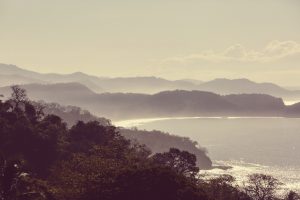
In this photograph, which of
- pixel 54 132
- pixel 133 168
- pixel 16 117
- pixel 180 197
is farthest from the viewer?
pixel 16 117

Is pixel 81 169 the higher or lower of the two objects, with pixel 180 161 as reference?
higher

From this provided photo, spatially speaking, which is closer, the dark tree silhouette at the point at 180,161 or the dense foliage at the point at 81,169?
the dense foliage at the point at 81,169

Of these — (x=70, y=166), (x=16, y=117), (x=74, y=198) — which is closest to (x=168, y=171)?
(x=74, y=198)

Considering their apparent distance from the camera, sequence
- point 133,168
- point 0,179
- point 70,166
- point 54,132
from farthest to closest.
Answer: point 54,132, point 70,166, point 133,168, point 0,179

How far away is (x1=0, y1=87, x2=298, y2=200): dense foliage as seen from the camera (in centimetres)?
5566

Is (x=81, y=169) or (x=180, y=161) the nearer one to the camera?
(x=81, y=169)

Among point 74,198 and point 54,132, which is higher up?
point 54,132

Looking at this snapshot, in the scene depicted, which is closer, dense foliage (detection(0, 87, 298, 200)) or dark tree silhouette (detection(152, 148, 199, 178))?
dense foliage (detection(0, 87, 298, 200))

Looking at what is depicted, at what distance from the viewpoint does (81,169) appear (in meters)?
69.9

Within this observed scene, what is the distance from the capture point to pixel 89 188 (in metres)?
58.8

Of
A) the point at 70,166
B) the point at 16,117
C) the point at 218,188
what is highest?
the point at 16,117

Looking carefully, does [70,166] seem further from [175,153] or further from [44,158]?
[175,153]

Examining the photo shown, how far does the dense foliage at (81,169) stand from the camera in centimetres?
5566

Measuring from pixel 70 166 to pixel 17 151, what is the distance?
2125cm
